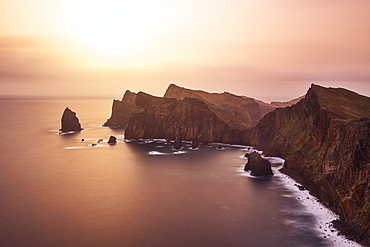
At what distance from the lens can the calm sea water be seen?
54469 millimetres

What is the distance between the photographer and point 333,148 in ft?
205

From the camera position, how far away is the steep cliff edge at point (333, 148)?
172 feet

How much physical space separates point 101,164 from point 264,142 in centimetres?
8300

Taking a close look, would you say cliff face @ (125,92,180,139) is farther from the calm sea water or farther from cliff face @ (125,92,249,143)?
the calm sea water

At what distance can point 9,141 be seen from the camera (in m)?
177

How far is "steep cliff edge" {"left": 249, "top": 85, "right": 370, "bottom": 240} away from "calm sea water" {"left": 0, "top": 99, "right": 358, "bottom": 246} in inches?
240

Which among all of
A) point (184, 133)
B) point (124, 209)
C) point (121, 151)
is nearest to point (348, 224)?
point (124, 209)

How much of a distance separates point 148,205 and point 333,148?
4573 cm

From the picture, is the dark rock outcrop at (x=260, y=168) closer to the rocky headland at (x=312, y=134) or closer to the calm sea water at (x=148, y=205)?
the calm sea water at (x=148, y=205)

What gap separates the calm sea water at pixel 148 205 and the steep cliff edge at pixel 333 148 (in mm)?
6102

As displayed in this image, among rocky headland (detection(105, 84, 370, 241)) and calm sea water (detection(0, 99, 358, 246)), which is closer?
rocky headland (detection(105, 84, 370, 241))

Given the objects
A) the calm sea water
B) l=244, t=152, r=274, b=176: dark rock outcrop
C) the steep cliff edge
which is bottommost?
the calm sea water

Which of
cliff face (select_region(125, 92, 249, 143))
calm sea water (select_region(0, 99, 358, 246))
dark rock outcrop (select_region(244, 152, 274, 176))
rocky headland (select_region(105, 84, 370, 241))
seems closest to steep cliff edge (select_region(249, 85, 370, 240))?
rocky headland (select_region(105, 84, 370, 241))

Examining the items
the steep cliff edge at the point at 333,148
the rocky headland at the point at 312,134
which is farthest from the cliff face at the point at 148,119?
the steep cliff edge at the point at 333,148
